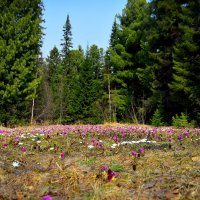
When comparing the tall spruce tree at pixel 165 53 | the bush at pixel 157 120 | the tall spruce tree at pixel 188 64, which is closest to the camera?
the tall spruce tree at pixel 188 64

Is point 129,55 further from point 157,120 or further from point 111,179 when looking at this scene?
point 111,179

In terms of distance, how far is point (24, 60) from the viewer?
2700 cm

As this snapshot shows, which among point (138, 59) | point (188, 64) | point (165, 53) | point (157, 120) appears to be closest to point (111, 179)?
point (188, 64)

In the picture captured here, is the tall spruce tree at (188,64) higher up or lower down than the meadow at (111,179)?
higher up

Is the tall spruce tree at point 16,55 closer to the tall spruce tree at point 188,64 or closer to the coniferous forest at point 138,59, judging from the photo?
the coniferous forest at point 138,59

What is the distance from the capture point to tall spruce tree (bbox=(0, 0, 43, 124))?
1045 inches

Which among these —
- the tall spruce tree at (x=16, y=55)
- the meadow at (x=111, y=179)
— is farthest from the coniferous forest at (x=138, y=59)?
the meadow at (x=111, y=179)

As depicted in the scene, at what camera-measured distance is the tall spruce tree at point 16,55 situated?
26.5 metres

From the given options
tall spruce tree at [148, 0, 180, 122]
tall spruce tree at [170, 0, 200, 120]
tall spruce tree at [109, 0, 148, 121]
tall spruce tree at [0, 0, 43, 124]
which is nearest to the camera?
tall spruce tree at [170, 0, 200, 120]

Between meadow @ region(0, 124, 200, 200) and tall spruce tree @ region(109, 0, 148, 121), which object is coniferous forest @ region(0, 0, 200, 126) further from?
meadow @ region(0, 124, 200, 200)

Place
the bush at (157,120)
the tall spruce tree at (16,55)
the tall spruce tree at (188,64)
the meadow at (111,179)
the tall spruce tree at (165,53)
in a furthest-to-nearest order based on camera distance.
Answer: the tall spruce tree at (16,55), the tall spruce tree at (165,53), the bush at (157,120), the tall spruce tree at (188,64), the meadow at (111,179)

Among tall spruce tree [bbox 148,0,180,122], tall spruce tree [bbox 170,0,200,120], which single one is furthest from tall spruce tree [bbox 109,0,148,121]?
tall spruce tree [bbox 170,0,200,120]

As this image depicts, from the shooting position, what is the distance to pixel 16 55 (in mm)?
27734

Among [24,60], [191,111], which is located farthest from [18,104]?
[191,111]
